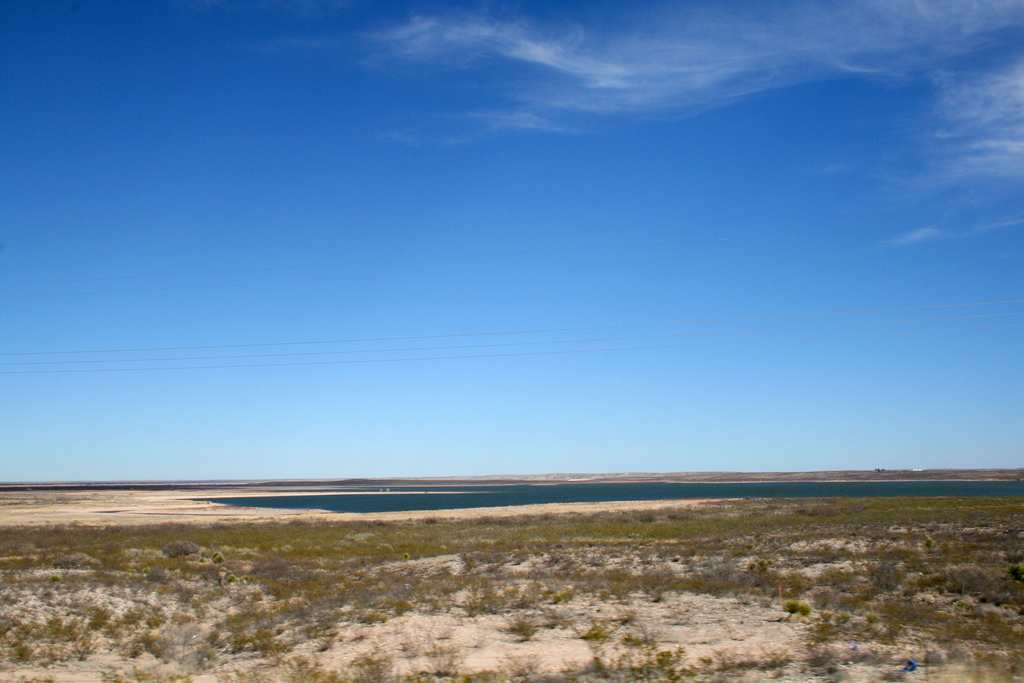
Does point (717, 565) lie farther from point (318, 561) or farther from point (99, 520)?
point (99, 520)

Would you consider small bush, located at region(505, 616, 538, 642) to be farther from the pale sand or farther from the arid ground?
the pale sand

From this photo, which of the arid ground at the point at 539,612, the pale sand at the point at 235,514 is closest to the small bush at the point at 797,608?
the arid ground at the point at 539,612

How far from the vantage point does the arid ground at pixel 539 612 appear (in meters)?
16.9

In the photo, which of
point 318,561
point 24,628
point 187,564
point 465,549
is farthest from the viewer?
point 465,549

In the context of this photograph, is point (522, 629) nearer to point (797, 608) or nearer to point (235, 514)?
point (797, 608)

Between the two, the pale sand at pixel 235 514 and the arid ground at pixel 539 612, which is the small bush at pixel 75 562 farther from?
the pale sand at pixel 235 514

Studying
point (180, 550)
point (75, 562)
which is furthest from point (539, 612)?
point (180, 550)

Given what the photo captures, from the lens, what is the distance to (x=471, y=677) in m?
16.2

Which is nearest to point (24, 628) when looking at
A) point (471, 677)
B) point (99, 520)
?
point (471, 677)

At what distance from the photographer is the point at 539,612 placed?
22.3m

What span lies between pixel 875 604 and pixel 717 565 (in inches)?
347

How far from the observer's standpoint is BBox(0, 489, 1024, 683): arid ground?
16.9 metres

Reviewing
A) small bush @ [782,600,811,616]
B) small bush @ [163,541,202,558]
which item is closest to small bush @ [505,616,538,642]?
small bush @ [782,600,811,616]

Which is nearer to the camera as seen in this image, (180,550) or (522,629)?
(522,629)
